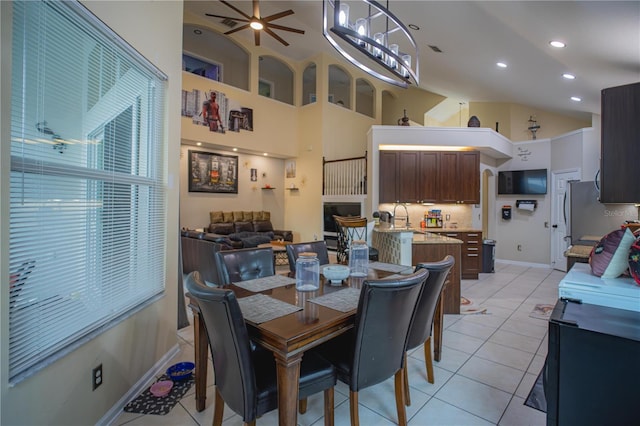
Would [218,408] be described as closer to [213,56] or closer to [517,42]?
[517,42]

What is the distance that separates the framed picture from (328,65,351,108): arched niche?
12.8 ft

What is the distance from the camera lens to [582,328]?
1.41 m

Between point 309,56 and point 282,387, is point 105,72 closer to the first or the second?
point 282,387

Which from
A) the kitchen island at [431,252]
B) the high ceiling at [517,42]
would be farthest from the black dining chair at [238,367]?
the high ceiling at [517,42]

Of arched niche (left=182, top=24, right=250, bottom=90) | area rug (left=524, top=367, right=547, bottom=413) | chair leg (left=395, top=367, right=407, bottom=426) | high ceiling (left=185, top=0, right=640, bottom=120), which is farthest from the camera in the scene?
arched niche (left=182, top=24, right=250, bottom=90)

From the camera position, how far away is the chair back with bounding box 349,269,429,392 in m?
1.51

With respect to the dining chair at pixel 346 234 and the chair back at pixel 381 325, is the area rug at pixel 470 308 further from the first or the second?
the chair back at pixel 381 325

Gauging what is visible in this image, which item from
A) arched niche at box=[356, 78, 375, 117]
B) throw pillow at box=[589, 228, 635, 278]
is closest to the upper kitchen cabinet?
throw pillow at box=[589, 228, 635, 278]

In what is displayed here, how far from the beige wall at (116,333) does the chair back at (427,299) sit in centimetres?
189


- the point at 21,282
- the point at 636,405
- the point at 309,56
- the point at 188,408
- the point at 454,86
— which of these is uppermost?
the point at 309,56

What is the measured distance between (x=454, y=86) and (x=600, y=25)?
13.9 feet

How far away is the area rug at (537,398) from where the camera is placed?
83.2 inches

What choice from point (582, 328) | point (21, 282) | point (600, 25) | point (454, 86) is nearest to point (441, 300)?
point (582, 328)

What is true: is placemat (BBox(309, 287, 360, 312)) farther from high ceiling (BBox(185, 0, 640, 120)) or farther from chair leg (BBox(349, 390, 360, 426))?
high ceiling (BBox(185, 0, 640, 120))
